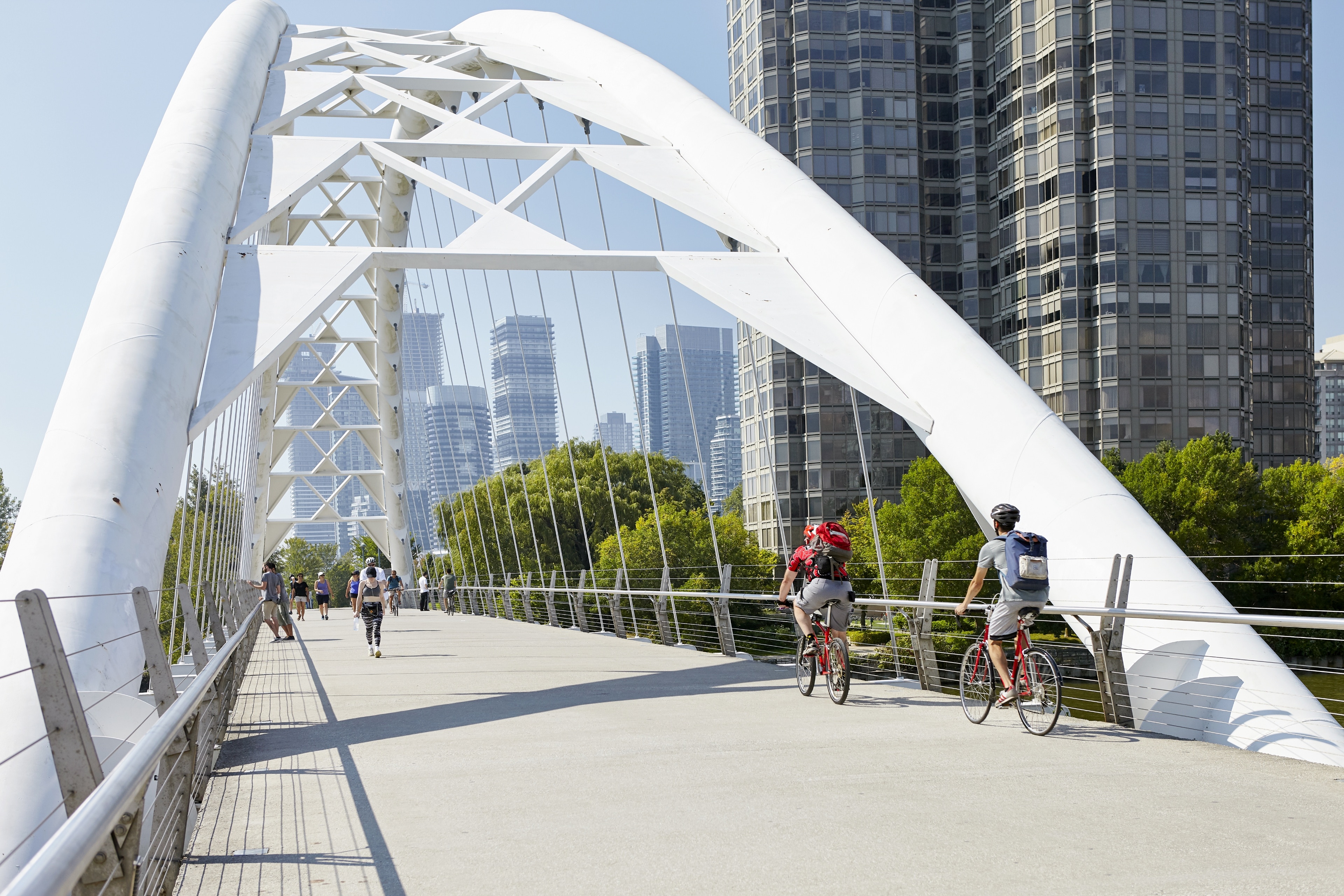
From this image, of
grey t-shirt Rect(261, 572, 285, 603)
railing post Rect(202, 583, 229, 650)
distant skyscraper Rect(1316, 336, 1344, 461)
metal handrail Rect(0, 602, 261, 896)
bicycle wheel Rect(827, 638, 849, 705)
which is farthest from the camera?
distant skyscraper Rect(1316, 336, 1344, 461)

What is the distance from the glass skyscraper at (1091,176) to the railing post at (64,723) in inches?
2293

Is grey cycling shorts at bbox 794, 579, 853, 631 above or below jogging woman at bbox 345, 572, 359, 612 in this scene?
above

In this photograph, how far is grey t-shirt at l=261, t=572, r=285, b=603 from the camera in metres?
Result: 19.1

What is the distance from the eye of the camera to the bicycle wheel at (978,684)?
730cm

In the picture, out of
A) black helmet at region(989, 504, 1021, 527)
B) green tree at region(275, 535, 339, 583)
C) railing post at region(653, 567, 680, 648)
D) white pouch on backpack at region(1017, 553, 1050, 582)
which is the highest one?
black helmet at region(989, 504, 1021, 527)

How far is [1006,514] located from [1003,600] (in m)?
0.50

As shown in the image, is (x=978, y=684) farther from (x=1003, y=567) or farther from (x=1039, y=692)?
(x=1003, y=567)

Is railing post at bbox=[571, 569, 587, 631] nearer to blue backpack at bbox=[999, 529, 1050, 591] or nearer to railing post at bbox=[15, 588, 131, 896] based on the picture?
blue backpack at bbox=[999, 529, 1050, 591]

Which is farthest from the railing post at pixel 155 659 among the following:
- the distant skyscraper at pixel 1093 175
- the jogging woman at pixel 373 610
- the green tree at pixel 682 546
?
the distant skyscraper at pixel 1093 175

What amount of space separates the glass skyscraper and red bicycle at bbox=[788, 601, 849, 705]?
171 feet

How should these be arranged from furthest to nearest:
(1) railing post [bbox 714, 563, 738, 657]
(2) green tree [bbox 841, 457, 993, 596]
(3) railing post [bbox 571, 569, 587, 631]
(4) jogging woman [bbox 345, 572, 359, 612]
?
(2) green tree [bbox 841, 457, 993, 596]
(4) jogging woman [bbox 345, 572, 359, 612]
(3) railing post [bbox 571, 569, 587, 631]
(1) railing post [bbox 714, 563, 738, 657]

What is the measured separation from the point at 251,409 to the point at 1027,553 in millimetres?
16979

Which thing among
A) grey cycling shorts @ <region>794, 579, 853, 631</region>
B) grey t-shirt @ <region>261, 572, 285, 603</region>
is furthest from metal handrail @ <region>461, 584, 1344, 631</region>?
grey t-shirt @ <region>261, 572, 285, 603</region>

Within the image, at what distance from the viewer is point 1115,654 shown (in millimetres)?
7180
